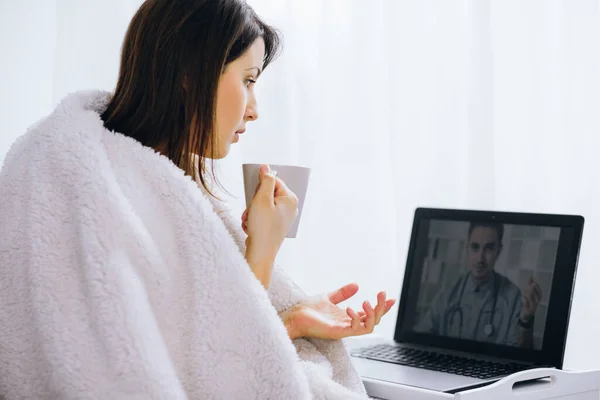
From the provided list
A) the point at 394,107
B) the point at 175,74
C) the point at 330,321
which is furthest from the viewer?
the point at 394,107

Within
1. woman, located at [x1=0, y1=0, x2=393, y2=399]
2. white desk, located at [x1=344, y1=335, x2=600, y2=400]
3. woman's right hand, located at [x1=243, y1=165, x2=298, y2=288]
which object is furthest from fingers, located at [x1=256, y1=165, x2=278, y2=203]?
white desk, located at [x1=344, y1=335, x2=600, y2=400]

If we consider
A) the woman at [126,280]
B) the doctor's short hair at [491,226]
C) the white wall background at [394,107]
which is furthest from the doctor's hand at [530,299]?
the woman at [126,280]

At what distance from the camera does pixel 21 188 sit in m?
0.90

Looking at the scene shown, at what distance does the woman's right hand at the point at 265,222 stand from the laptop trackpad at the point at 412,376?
233 millimetres

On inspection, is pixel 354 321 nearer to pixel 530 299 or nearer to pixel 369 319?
pixel 369 319

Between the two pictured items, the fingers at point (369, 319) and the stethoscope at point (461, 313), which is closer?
the fingers at point (369, 319)

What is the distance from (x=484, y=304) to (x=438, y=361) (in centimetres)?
14

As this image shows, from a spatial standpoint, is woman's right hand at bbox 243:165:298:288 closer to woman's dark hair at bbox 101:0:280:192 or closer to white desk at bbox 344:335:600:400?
woman's dark hair at bbox 101:0:280:192

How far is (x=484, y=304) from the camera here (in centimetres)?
135

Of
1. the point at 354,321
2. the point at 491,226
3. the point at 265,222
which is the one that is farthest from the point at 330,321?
the point at 491,226

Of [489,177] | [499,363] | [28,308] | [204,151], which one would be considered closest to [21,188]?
[28,308]

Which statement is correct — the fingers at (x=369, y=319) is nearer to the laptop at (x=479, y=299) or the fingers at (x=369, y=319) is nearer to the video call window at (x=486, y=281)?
the laptop at (x=479, y=299)

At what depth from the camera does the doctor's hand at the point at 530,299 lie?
1.28 metres

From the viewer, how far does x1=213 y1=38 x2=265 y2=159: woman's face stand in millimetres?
1063
